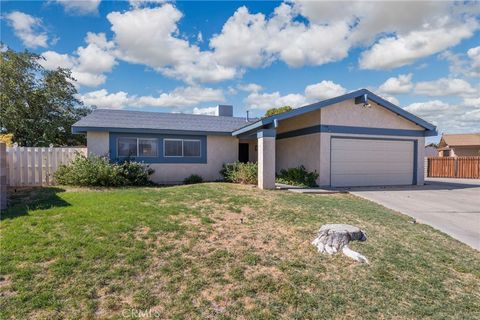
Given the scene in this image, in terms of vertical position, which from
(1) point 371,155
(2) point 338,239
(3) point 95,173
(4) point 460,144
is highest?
(4) point 460,144

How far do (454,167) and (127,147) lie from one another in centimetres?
2346

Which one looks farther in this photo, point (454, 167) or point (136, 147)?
point (454, 167)

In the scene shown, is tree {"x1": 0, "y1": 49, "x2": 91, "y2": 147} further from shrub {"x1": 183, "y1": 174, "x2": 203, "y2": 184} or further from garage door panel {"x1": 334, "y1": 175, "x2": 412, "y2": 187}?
garage door panel {"x1": 334, "y1": 175, "x2": 412, "y2": 187}

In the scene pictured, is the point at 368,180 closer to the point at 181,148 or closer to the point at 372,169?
the point at 372,169

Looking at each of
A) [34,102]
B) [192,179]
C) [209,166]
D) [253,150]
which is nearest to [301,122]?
[253,150]

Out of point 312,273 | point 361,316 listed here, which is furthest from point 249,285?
point 361,316

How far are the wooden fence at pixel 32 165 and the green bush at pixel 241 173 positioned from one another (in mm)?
7136

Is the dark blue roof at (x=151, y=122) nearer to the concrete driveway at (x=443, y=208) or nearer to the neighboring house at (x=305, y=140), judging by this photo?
the neighboring house at (x=305, y=140)

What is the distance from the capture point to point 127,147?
1388 cm

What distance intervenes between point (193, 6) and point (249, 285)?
424 inches

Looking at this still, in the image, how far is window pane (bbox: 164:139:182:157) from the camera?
14.6m

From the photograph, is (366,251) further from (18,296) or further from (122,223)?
(18,296)

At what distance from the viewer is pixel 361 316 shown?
134 inches

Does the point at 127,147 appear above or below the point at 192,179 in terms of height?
above
